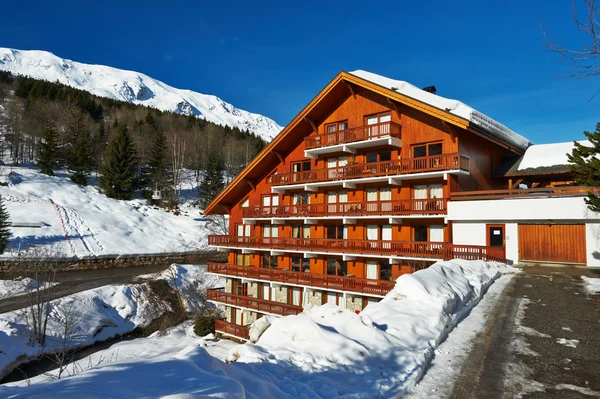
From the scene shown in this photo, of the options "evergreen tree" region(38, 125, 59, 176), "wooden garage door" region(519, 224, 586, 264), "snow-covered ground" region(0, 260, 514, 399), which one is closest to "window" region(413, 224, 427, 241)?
"wooden garage door" region(519, 224, 586, 264)

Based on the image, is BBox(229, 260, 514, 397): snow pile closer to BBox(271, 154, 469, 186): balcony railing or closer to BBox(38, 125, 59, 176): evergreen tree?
BBox(271, 154, 469, 186): balcony railing

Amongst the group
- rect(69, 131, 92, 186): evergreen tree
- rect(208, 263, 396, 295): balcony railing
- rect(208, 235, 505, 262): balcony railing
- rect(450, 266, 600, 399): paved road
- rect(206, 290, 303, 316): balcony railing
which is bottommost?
rect(206, 290, 303, 316): balcony railing

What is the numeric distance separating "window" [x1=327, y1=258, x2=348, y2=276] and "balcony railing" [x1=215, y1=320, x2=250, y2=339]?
21.9ft

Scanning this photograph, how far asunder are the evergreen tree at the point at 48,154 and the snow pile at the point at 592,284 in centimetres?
7078

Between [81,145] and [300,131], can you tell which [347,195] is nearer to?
[300,131]

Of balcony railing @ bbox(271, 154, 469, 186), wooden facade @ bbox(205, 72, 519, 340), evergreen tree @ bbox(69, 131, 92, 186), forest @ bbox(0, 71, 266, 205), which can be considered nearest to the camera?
balcony railing @ bbox(271, 154, 469, 186)

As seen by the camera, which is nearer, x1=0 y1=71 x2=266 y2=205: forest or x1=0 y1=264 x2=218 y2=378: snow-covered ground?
x1=0 y1=264 x2=218 y2=378: snow-covered ground

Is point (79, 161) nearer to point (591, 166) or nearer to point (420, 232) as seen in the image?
point (420, 232)

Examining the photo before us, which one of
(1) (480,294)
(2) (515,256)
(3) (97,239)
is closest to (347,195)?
(2) (515,256)

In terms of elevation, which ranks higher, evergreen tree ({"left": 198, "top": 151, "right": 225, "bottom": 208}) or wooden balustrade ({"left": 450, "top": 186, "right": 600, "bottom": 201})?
evergreen tree ({"left": 198, "top": 151, "right": 225, "bottom": 208})

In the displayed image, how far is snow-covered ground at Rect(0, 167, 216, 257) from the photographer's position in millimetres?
43469

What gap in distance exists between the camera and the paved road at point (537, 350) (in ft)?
20.4

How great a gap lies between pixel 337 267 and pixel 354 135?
29.0ft

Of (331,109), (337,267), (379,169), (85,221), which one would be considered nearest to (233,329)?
(337,267)
